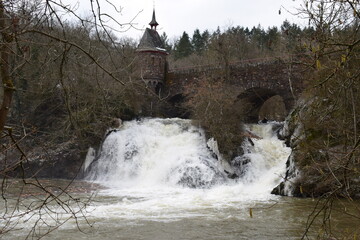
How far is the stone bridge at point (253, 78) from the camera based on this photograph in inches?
872

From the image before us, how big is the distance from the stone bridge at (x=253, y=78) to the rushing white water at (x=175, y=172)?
3.24m

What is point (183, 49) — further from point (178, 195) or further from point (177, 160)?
point (178, 195)

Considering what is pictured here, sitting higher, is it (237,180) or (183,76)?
(183,76)

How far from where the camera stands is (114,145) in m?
19.1

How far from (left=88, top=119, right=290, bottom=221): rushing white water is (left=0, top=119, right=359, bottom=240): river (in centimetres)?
3

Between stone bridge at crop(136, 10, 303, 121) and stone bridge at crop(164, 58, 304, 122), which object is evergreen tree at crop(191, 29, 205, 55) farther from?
stone bridge at crop(164, 58, 304, 122)

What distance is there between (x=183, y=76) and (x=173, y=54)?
27330 millimetres

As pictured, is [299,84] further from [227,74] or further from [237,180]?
[237,180]

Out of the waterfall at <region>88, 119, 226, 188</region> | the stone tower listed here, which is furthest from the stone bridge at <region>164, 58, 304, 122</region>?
the waterfall at <region>88, 119, 226, 188</region>

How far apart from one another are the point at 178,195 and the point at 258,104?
14.1 metres

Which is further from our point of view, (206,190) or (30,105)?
(30,105)

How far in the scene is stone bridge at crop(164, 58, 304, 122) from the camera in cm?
2214

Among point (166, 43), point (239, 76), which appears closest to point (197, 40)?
point (166, 43)

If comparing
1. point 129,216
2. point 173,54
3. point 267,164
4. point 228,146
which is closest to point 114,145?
point 228,146
